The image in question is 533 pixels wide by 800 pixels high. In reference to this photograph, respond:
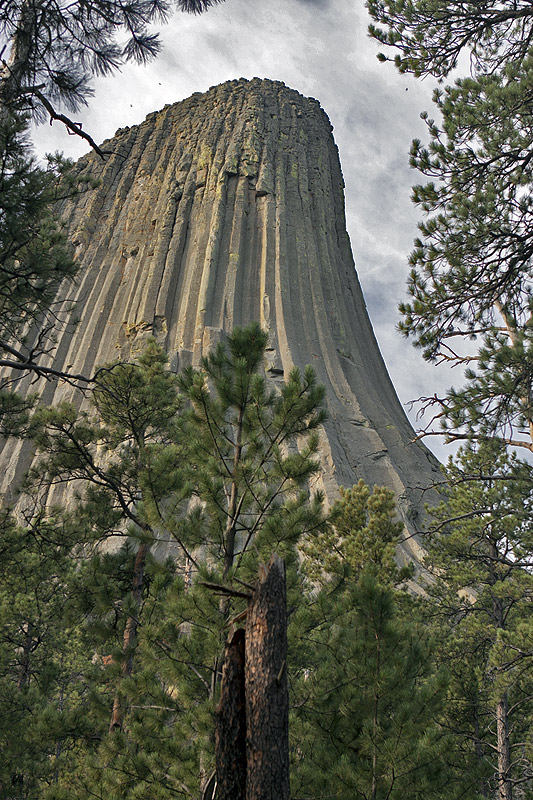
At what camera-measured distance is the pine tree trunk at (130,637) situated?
6.67m

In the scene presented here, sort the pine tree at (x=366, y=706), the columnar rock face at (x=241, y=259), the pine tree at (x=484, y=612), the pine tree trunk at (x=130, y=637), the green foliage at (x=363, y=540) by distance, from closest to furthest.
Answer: the pine tree at (x=366, y=706) → the pine tree trunk at (x=130, y=637) → the pine tree at (x=484, y=612) → the green foliage at (x=363, y=540) → the columnar rock face at (x=241, y=259)

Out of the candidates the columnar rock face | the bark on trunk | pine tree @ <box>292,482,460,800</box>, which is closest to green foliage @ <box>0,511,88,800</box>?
pine tree @ <box>292,482,460,800</box>

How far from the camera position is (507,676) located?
22.8ft

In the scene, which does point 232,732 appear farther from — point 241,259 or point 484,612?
point 241,259

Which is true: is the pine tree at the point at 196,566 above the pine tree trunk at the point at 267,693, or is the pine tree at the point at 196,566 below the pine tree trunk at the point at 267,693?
above

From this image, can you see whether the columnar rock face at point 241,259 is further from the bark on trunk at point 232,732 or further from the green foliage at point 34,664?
the bark on trunk at point 232,732

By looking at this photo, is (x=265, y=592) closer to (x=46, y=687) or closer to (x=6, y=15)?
(x=6, y=15)

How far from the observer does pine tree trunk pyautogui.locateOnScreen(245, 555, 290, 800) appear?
129 inches

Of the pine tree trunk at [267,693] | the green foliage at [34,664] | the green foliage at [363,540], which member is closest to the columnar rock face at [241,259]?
Answer: the green foliage at [363,540]

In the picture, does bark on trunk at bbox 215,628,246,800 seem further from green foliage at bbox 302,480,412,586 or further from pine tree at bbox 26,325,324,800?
green foliage at bbox 302,480,412,586

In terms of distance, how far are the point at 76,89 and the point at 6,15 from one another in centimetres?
85

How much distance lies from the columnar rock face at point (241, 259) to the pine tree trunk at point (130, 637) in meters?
14.7

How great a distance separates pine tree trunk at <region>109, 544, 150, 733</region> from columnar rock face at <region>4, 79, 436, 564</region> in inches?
577

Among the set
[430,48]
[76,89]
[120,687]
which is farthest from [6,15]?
[120,687]
